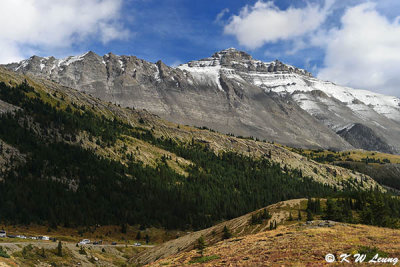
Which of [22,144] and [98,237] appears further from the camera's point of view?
[22,144]

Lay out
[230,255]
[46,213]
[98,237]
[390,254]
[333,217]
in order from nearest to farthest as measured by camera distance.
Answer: [390,254] < [230,255] < [333,217] < [98,237] < [46,213]

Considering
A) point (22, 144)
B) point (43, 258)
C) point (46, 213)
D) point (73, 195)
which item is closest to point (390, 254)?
point (43, 258)

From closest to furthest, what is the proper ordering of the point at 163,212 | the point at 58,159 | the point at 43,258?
the point at 43,258 → the point at 163,212 → the point at 58,159

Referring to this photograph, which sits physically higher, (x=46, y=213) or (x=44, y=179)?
(x=44, y=179)

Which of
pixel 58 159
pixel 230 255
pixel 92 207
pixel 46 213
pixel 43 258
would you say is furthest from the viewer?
pixel 58 159

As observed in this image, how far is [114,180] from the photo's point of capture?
647 ft

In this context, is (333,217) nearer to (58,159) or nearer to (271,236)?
(271,236)

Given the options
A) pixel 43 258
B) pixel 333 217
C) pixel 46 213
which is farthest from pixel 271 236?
pixel 46 213

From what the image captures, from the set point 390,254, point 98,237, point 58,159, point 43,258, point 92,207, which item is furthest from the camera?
point 58,159

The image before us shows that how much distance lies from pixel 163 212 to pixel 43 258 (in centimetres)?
12332

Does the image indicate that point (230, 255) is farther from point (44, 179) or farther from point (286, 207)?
point (44, 179)

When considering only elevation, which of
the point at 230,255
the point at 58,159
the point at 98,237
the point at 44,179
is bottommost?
the point at 98,237

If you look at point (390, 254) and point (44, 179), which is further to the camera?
point (44, 179)

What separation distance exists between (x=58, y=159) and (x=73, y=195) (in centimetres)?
3271
